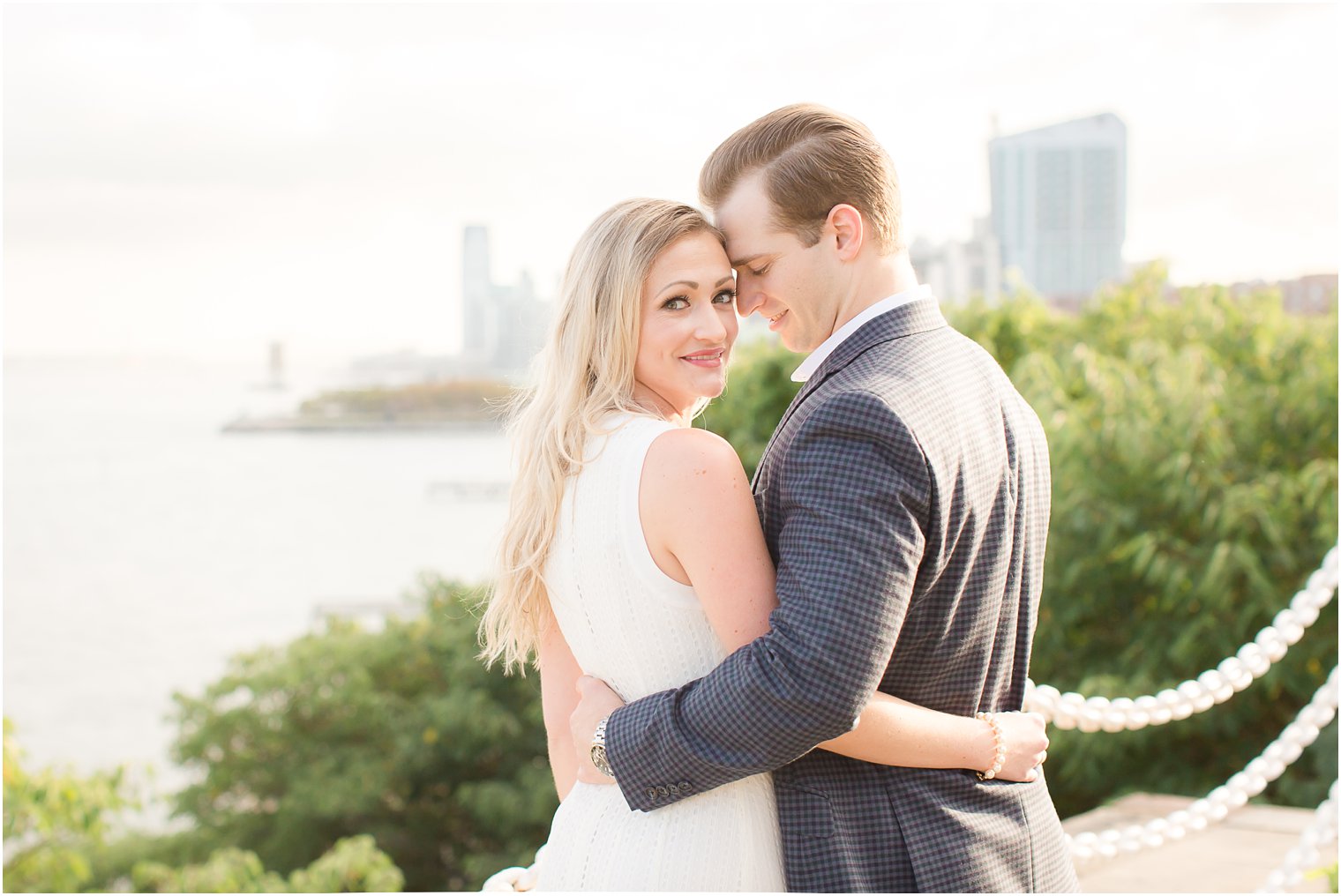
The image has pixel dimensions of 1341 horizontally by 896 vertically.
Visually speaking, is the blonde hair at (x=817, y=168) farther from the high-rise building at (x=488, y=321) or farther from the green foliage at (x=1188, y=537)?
the high-rise building at (x=488, y=321)

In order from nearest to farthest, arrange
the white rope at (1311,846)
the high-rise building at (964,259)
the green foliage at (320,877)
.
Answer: the white rope at (1311,846) → the green foliage at (320,877) → the high-rise building at (964,259)

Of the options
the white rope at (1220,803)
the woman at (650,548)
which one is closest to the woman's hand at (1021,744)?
the woman at (650,548)

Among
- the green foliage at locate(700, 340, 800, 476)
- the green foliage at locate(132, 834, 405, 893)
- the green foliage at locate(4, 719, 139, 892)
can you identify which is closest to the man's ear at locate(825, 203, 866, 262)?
the green foliage at locate(4, 719, 139, 892)

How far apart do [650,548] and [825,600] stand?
0.27m

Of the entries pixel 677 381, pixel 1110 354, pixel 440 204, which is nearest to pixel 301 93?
pixel 440 204

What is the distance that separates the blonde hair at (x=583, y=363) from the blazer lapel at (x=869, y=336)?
0.72 ft

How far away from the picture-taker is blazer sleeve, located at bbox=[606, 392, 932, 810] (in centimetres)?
130

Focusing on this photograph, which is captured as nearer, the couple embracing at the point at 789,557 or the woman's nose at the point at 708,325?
the couple embracing at the point at 789,557

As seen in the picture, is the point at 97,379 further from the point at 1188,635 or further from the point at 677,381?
the point at 677,381

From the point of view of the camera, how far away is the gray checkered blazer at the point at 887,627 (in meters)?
1.31

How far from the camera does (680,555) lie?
56.8 inches

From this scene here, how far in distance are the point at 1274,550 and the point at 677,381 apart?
403 cm

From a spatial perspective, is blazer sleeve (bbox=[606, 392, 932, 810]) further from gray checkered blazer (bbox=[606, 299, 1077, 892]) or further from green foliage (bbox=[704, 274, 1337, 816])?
green foliage (bbox=[704, 274, 1337, 816])

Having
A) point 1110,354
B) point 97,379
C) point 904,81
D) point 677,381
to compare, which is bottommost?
point 97,379
